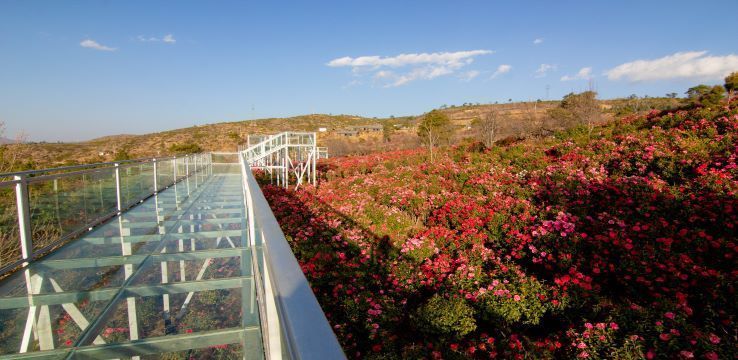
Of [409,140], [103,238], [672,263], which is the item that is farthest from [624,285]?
[409,140]

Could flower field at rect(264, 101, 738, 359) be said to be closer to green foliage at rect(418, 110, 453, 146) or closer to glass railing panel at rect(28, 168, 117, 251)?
glass railing panel at rect(28, 168, 117, 251)

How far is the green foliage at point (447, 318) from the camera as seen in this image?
15.3ft

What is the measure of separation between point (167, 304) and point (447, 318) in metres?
3.40

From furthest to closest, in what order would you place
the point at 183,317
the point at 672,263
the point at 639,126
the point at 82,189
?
the point at 639,126 → the point at 672,263 → the point at 82,189 → the point at 183,317

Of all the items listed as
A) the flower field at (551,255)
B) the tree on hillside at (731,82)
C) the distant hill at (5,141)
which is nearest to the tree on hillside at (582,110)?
the tree on hillside at (731,82)

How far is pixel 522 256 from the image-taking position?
21.8 feet

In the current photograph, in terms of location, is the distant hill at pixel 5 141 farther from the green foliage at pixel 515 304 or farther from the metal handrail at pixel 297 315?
the metal handrail at pixel 297 315

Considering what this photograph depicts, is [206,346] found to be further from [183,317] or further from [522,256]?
[522,256]

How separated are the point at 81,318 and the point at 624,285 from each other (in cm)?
633

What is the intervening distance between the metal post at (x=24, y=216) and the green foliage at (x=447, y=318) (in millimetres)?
4108

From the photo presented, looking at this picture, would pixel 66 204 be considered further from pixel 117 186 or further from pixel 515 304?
pixel 515 304

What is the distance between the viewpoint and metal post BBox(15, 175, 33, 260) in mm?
3453

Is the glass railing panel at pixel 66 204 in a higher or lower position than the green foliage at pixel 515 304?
higher

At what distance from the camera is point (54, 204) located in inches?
165
